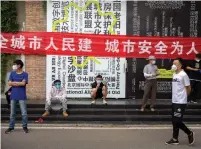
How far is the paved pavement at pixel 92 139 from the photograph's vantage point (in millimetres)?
7918

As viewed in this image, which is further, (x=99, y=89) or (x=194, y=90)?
(x=194, y=90)

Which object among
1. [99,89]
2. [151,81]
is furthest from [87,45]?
[151,81]

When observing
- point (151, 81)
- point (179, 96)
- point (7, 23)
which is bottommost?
point (179, 96)

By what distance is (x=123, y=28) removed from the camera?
1260 centimetres

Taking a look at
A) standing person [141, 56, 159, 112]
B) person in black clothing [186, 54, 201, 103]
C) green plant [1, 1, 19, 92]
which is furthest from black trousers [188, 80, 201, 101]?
green plant [1, 1, 19, 92]

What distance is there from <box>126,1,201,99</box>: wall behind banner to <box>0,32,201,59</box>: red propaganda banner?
0.38m

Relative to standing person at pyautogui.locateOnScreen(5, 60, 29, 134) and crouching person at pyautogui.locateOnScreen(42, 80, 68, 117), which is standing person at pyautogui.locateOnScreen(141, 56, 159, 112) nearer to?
crouching person at pyautogui.locateOnScreen(42, 80, 68, 117)

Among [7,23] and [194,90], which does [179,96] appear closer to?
[194,90]

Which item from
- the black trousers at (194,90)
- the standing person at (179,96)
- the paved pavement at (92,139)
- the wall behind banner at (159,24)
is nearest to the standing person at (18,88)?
the paved pavement at (92,139)

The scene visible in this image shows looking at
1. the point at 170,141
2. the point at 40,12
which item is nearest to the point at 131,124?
the point at 170,141

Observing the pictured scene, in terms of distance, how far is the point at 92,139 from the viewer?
8.59 metres

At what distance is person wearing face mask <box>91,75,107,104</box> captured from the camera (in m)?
11.5

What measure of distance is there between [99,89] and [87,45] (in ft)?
5.24

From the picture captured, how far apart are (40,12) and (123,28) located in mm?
2774
